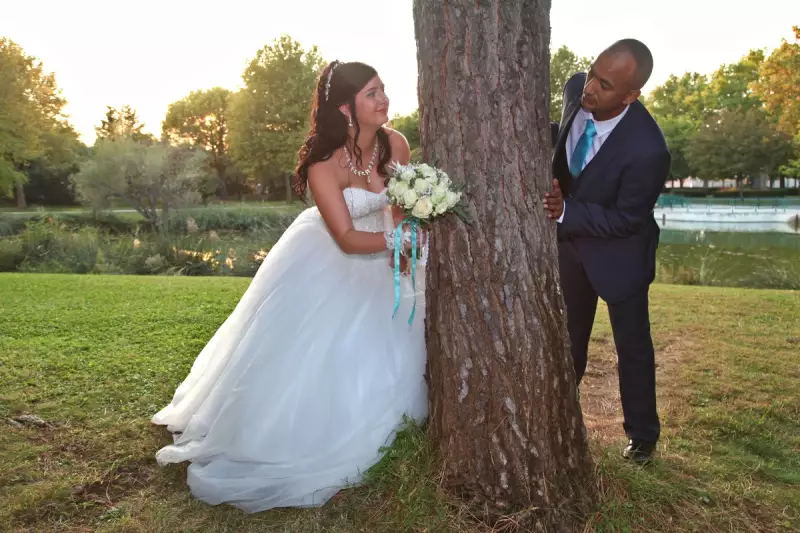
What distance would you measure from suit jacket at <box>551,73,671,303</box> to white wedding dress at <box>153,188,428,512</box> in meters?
1.12

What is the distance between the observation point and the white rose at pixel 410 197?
2.79 metres

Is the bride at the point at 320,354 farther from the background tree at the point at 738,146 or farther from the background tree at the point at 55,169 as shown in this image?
the background tree at the point at 738,146

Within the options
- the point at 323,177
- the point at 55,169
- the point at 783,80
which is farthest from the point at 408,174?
the point at 55,169

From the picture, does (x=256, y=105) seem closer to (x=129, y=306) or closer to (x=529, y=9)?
(x=129, y=306)

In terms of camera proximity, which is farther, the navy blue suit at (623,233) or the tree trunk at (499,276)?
the navy blue suit at (623,233)

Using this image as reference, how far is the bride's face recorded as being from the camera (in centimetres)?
403

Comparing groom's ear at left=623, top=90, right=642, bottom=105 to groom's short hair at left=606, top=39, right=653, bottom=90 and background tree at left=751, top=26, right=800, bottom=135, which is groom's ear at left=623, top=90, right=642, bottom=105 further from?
background tree at left=751, top=26, right=800, bottom=135

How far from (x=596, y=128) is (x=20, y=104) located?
1231 inches

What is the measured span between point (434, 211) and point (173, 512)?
7.01 feet

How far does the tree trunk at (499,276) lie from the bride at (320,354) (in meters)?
0.58

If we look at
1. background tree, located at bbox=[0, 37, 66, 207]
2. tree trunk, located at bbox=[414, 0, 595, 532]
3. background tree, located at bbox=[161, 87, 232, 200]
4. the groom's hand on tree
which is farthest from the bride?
background tree, located at bbox=[161, 87, 232, 200]

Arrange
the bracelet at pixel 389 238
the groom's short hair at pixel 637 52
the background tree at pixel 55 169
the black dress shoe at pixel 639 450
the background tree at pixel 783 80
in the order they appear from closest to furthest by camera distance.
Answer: the groom's short hair at pixel 637 52 → the bracelet at pixel 389 238 → the black dress shoe at pixel 639 450 → the background tree at pixel 783 80 → the background tree at pixel 55 169

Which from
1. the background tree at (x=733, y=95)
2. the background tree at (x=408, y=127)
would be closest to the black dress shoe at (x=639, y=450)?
the background tree at (x=408, y=127)

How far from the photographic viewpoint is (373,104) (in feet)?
13.3
